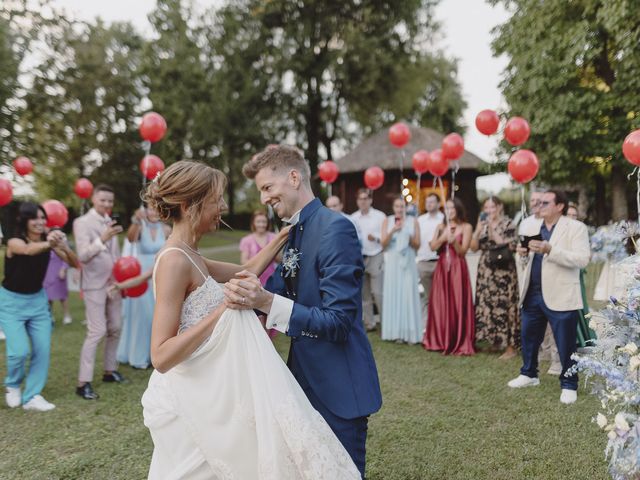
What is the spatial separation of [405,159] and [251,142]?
7109 mm

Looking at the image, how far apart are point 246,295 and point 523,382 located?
478cm

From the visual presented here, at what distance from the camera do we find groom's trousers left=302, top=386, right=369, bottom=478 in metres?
2.33

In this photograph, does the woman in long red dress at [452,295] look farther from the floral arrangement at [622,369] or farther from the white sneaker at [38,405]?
the floral arrangement at [622,369]

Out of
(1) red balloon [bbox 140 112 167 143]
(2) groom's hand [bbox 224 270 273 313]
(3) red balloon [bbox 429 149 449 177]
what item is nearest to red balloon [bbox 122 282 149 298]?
(1) red balloon [bbox 140 112 167 143]

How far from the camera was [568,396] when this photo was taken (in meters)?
5.30

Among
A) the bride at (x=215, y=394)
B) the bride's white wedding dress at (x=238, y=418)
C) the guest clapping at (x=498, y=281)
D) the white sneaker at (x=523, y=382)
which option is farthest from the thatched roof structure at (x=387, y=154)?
the bride's white wedding dress at (x=238, y=418)

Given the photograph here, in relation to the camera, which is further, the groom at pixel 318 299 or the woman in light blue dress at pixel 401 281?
the woman in light blue dress at pixel 401 281

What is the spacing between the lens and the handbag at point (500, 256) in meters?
7.26

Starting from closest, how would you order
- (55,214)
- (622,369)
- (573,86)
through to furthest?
(622,369)
(55,214)
(573,86)

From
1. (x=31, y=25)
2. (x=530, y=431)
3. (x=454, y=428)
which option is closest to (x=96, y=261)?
(x=454, y=428)

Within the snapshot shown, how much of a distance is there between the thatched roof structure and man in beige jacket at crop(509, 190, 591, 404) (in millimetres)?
16950

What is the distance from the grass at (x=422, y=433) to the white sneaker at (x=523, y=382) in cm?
9

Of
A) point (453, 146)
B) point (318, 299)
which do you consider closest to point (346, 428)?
point (318, 299)

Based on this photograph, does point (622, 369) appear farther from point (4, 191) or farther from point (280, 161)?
point (4, 191)
